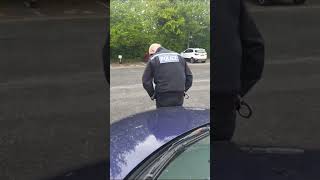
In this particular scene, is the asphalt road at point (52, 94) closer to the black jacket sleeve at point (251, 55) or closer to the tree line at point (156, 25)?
the tree line at point (156, 25)

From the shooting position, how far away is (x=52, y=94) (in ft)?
5.27

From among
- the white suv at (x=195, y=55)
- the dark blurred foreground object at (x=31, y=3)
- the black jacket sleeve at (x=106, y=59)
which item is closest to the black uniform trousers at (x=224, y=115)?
the white suv at (x=195, y=55)

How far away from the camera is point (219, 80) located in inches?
62.9

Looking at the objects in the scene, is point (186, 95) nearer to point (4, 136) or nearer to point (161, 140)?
point (161, 140)

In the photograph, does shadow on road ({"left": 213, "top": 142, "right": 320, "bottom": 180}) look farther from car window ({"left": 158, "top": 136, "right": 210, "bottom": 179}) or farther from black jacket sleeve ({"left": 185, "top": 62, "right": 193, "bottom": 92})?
black jacket sleeve ({"left": 185, "top": 62, "right": 193, "bottom": 92})

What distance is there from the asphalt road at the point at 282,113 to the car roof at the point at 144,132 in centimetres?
32

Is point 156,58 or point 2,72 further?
point 156,58

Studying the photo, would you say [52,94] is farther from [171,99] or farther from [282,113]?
[282,113]

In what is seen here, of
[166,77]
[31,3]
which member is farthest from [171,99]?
[31,3]

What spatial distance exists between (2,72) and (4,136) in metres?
0.24

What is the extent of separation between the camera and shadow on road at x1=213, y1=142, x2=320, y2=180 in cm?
162

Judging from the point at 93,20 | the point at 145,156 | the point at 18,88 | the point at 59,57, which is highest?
the point at 93,20

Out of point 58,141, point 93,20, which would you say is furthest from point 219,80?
point 58,141

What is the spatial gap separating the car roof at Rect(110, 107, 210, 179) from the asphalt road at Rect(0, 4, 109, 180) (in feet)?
0.37
